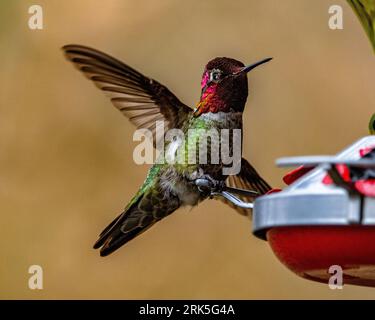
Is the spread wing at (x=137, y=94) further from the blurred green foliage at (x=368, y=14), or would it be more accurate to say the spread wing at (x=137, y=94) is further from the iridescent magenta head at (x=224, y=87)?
the blurred green foliage at (x=368, y=14)

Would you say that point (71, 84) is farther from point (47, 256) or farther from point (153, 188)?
point (153, 188)

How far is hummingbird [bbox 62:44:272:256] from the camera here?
3.68m

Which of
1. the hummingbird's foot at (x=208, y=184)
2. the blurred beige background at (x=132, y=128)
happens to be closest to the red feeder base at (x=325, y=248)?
the hummingbird's foot at (x=208, y=184)

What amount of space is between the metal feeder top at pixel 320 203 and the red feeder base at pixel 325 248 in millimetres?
Answer: 59

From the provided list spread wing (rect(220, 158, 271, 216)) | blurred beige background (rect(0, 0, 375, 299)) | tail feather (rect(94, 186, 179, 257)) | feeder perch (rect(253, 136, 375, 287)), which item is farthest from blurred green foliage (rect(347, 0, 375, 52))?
blurred beige background (rect(0, 0, 375, 299))

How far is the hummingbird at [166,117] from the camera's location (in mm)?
3684

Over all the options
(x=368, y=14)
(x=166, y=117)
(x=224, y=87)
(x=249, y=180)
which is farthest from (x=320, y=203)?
(x=166, y=117)

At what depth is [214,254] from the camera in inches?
244

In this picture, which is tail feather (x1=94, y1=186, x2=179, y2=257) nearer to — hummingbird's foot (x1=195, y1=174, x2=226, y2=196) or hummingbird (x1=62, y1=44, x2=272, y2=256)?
Answer: hummingbird (x1=62, y1=44, x2=272, y2=256)

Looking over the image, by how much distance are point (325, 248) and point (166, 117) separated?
70.9 inches
